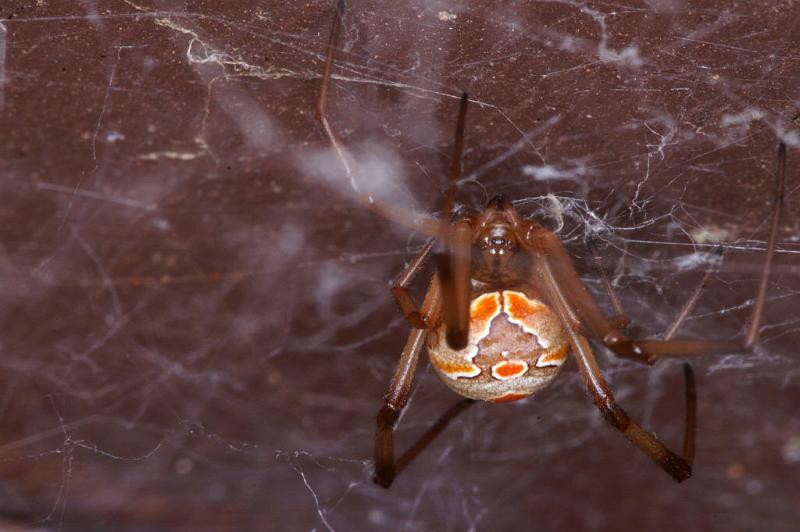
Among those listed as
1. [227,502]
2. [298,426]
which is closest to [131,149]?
[298,426]

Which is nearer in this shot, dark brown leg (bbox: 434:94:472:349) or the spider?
dark brown leg (bbox: 434:94:472:349)

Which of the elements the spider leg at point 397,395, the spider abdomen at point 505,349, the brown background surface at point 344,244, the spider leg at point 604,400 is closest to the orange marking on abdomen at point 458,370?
the spider abdomen at point 505,349

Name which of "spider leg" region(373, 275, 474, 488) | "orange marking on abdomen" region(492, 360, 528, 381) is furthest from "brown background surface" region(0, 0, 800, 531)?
"orange marking on abdomen" region(492, 360, 528, 381)

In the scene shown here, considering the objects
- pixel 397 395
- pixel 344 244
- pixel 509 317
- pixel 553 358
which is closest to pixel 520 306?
pixel 509 317

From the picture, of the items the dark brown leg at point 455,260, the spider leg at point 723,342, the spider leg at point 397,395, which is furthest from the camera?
the spider leg at point 397,395

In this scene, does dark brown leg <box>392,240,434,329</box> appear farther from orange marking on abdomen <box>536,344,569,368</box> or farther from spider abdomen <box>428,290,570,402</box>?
orange marking on abdomen <box>536,344,569,368</box>

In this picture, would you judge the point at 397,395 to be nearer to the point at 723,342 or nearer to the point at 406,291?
the point at 406,291

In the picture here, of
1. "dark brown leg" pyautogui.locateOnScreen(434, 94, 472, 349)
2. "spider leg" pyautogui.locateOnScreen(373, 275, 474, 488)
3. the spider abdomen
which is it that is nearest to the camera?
"dark brown leg" pyautogui.locateOnScreen(434, 94, 472, 349)

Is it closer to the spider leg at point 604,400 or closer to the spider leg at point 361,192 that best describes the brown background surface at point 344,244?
the spider leg at point 361,192

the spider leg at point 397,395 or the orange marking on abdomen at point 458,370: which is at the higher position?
the orange marking on abdomen at point 458,370
